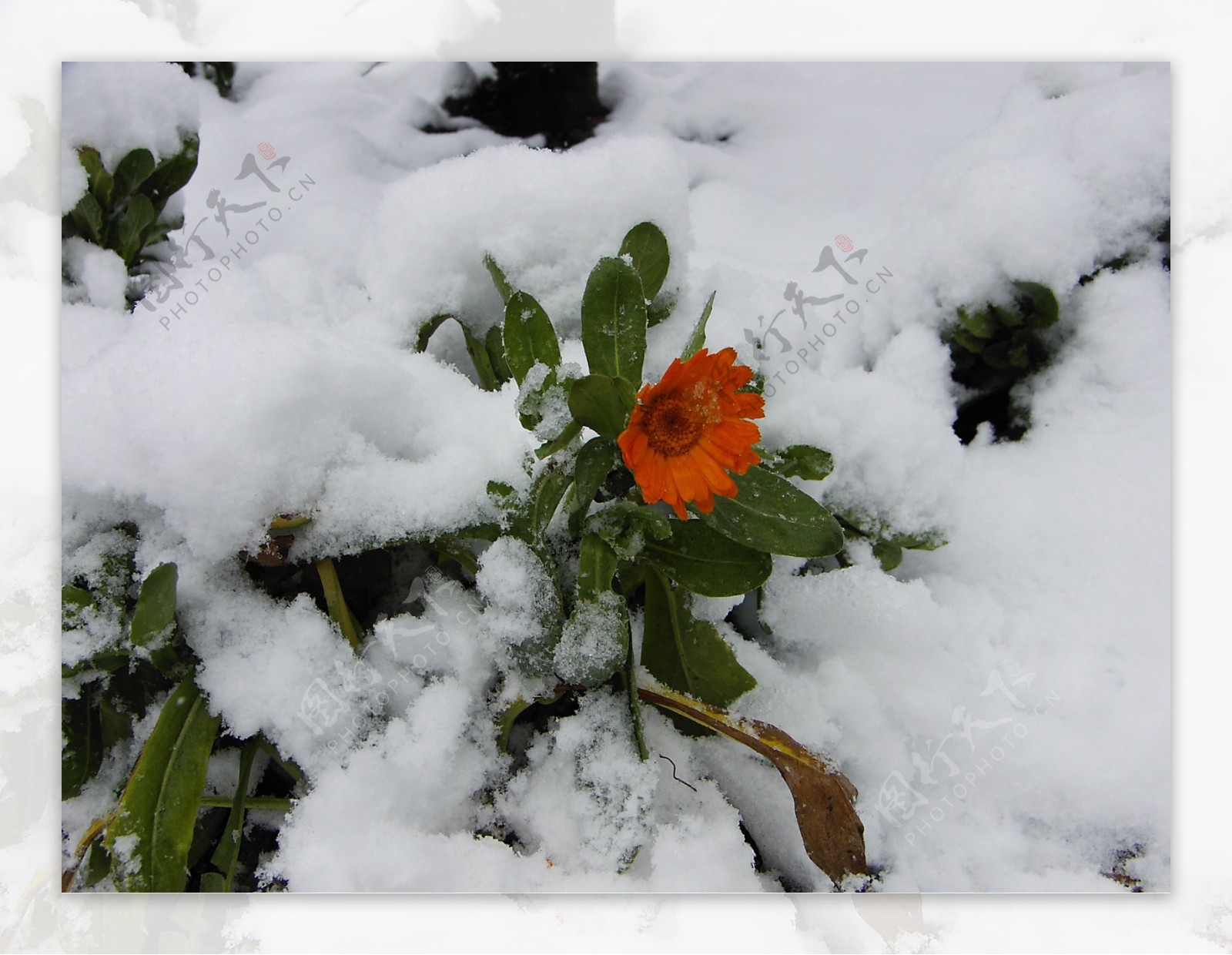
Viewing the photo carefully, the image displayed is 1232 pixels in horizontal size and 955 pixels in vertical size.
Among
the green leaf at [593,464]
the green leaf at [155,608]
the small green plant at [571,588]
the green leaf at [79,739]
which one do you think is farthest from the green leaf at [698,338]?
the green leaf at [79,739]

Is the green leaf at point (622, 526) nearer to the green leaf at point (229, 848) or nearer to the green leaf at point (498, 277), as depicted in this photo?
the green leaf at point (498, 277)

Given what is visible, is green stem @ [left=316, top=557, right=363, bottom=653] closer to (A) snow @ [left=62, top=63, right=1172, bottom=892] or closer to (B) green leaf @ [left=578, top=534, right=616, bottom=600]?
(A) snow @ [left=62, top=63, right=1172, bottom=892]

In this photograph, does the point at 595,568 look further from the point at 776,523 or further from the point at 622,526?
the point at 776,523

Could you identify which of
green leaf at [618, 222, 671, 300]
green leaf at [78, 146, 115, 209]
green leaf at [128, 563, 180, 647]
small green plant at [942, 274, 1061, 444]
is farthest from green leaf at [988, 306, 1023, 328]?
green leaf at [78, 146, 115, 209]

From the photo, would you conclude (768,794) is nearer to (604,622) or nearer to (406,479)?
(604,622)

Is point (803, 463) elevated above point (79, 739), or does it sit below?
above

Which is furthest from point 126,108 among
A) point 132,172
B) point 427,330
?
point 427,330
